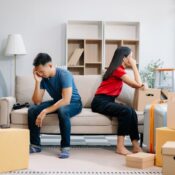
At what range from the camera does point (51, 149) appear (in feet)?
13.2

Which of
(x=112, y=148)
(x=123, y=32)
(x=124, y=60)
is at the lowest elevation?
(x=112, y=148)

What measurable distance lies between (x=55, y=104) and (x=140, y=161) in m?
1.02

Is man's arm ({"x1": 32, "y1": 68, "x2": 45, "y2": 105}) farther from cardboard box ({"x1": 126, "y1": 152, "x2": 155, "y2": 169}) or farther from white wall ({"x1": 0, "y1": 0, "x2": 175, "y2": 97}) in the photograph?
white wall ({"x1": 0, "y1": 0, "x2": 175, "y2": 97})

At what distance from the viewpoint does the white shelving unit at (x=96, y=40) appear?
6145 millimetres

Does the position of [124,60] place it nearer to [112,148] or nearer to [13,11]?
[112,148]

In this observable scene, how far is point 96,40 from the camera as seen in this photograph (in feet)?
20.3

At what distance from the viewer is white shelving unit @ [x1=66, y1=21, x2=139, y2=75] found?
6145 millimetres

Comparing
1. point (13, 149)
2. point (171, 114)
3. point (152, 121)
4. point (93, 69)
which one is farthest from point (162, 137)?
point (93, 69)

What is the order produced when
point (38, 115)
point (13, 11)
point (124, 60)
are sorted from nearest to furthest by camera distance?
1. point (38, 115)
2. point (124, 60)
3. point (13, 11)

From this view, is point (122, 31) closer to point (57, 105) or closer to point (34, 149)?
point (57, 105)

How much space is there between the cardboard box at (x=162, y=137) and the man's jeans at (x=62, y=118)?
0.86 m

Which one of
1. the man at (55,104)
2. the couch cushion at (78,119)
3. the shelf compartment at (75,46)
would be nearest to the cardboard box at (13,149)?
the man at (55,104)

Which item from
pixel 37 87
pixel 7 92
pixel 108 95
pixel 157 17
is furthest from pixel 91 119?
pixel 157 17

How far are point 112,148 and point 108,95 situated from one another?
60 cm
